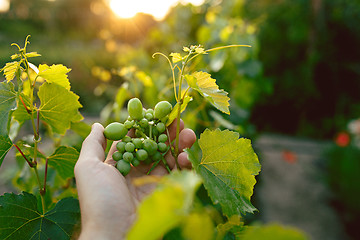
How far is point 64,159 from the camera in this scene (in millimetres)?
959

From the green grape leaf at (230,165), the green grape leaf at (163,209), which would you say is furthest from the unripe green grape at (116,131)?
the green grape leaf at (163,209)

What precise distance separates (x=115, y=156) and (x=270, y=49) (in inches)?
215

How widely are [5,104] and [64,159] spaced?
23cm

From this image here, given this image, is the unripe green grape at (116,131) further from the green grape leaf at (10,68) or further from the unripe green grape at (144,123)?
the green grape leaf at (10,68)

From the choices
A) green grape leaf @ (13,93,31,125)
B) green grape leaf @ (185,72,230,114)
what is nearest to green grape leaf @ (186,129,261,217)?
green grape leaf @ (185,72,230,114)

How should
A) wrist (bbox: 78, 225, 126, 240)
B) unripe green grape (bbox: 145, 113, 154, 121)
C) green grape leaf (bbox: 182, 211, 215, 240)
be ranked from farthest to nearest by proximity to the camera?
unripe green grape (bbox: 145, 113, 154, 121)
wrist (bbox: 78, 225, 126, 240)
green grape leaf (bbox: 182, 211, 215, 240)

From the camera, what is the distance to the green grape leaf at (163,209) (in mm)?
367

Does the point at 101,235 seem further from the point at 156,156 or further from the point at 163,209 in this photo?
the point at 163,209

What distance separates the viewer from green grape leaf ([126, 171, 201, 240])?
1.20 ft

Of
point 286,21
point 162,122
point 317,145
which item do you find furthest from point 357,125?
point 162,122

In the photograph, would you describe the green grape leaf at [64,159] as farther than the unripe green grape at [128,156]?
Yes

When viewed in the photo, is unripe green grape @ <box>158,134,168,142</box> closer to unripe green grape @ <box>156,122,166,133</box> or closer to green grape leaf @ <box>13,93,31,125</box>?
unripe green grape @ <box>156,122,166,133</box>

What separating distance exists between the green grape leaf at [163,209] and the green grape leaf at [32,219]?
1.80ft

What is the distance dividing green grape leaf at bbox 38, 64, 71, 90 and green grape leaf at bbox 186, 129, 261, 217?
43cm
